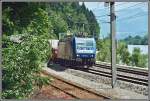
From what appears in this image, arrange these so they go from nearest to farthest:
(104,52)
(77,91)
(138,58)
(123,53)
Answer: (77,91) < (104,52) < (123,53) < (138,58)

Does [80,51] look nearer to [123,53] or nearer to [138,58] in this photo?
[123,53]

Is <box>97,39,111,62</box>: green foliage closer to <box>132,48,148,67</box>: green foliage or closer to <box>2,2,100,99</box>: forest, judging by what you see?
<box>132,48,148,67</box>: green foliage

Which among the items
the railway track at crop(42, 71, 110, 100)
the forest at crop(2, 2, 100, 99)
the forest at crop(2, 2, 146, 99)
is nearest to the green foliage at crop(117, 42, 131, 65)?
the railway track at crop(42, 71, 110, 100)

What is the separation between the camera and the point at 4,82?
32.2 ft

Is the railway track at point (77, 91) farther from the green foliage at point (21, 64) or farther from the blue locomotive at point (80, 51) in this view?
the blue locomotive at point (80, 51)

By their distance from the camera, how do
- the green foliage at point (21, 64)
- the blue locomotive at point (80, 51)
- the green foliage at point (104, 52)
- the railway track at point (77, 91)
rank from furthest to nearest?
the green foliage at point (104, 52) < the blue locomotive at point (80, 51) < the railway track at point (77, 91) < the green foliage at point (21, 64)

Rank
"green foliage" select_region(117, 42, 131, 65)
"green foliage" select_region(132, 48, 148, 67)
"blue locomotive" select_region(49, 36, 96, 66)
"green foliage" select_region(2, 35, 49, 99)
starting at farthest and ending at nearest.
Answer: "green foliage" select_region(132, 48, 148, 67), "green foliage" select_region(117, 42, 131, 65), "blue locomotive" select_region(49, 36, 96, 66), "green foliage" select_region(2, 35, 49, 99)

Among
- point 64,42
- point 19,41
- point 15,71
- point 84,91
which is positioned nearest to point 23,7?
point 19,41

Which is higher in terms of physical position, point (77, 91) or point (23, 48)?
point (23, 48)

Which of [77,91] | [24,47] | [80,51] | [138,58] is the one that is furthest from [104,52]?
[24,47]

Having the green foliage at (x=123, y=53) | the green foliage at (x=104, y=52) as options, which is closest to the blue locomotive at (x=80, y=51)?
the green foliage at (x=104, y=52)

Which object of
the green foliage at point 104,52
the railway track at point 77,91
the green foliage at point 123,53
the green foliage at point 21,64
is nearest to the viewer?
the green foliage at point 21,64

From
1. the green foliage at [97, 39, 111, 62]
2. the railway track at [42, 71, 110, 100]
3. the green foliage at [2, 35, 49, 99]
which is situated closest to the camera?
the green foliage at [2, 35, 49, 99]

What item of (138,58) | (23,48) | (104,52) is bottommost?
(138,58)
